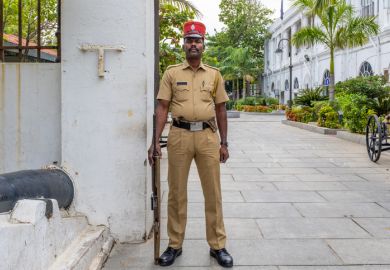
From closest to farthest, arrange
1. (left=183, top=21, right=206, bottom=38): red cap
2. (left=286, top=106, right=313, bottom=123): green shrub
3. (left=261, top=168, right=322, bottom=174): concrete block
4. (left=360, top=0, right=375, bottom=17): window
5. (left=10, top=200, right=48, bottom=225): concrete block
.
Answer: (left=10, top=200, right=48, bottom=225): concrete block → (left=183, top=21, right=206, bottom=38): red cap → (left=261, top=168, right=322, bottom=174): concrete block → (left=286, top=106, right=313, bottom=123): green shrub → (left=360, top=0, right=375, bottom=17): window

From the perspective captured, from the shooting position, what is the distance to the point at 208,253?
4137mm

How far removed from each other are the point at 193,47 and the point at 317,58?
29419 millimetres

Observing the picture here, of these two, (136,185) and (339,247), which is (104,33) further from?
(339,247)

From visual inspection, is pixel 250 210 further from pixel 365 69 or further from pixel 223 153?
pixel 365 69

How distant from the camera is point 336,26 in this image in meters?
20.5

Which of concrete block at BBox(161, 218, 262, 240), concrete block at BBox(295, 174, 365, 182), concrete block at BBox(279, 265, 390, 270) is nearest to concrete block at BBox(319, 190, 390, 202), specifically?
concrete block at BBox(295, 174, 365, 182)

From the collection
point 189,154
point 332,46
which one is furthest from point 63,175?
point 332,46

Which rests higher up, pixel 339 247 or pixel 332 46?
pixel 332 46

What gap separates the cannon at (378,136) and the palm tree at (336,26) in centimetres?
938

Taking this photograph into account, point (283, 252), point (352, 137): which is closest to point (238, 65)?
point (352, 137)

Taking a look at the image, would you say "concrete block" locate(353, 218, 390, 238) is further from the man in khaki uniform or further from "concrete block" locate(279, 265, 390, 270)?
the man in khaki uniform

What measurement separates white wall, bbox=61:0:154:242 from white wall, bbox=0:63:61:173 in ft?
0.93

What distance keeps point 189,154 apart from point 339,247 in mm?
1623

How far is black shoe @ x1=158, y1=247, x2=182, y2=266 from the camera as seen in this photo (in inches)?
151
